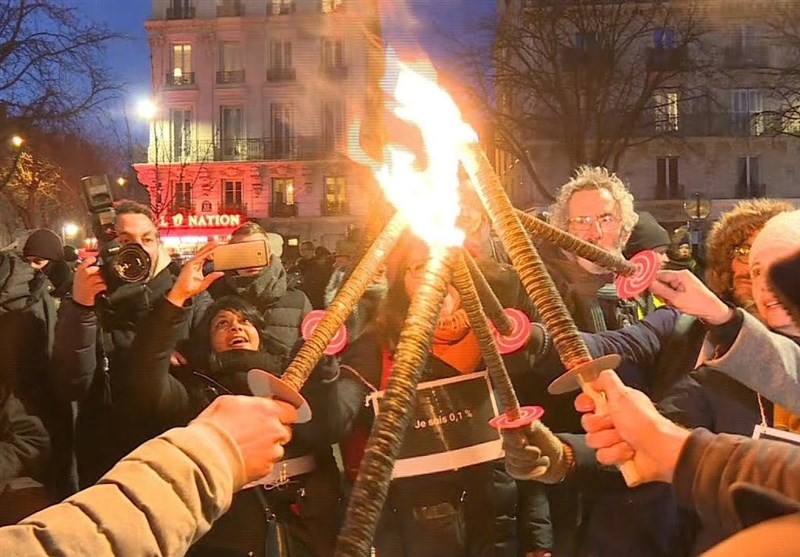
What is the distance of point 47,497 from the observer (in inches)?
138

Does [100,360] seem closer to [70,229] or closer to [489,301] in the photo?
[489,301]

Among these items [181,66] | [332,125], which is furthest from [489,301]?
[181,66]

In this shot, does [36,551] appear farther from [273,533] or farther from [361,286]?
[273,533]

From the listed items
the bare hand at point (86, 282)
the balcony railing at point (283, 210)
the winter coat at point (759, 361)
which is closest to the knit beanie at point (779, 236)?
the winter coat at point (759, 361)

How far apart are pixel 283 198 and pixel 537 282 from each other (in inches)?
1583

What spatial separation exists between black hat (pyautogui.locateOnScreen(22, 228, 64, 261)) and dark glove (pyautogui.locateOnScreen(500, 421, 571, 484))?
3.96 meters

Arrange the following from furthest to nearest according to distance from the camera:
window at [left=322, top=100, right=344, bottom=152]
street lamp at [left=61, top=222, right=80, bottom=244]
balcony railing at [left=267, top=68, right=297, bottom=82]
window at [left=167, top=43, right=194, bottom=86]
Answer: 1. window at [left=322, top=100, right=344, bottom=152]
2. balcony railing at [left=267, top=68, right=297, bottom=82]
3. window at [left=167, top=43, right=194, bottom=86]
4. street lamp at [left=61, top=222, right=80, bottom=244]

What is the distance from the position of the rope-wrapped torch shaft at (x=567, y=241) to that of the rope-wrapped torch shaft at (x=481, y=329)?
0.22m

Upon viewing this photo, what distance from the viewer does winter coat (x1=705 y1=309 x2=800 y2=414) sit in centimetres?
263

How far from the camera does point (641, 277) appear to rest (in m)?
2.46

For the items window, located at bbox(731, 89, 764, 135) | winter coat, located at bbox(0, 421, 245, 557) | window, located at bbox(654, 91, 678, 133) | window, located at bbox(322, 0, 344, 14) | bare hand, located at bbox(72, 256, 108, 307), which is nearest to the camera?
winter coat, located at bbox(0, 421, 245, 557)

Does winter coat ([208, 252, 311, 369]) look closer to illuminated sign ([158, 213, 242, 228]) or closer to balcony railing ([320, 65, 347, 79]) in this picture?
illuminated sign ([158, 213, 242, 228])

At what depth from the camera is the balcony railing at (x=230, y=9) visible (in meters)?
41.0

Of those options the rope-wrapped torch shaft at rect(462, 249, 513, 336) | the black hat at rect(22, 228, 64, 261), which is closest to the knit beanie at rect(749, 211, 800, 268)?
the rope-wrapped torch shaft at rect(462, 249, 513, 336)
